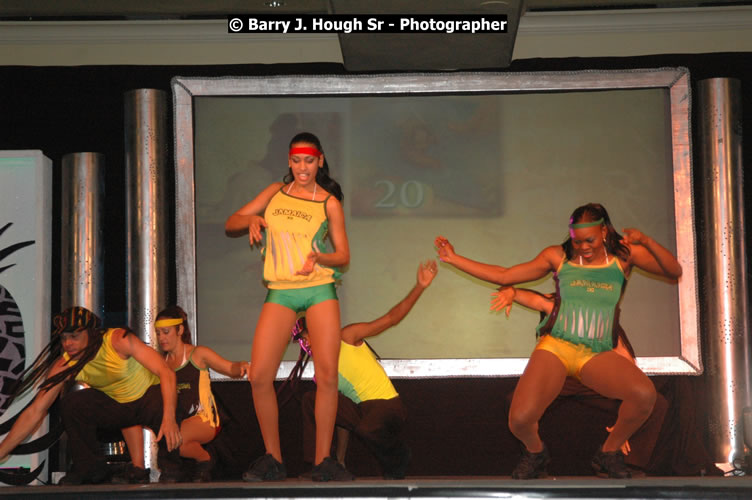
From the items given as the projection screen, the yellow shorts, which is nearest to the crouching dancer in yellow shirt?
the projection screen

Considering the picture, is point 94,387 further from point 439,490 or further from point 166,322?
point 439,490

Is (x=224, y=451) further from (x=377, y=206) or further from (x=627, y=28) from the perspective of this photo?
(x=627, y=28)

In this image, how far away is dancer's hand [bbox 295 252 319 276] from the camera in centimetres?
419

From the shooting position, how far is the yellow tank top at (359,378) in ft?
15.0

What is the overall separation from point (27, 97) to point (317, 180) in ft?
7.35

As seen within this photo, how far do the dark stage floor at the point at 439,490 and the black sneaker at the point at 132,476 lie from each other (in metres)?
0.70

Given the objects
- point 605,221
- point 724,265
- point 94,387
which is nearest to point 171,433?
point 94,387

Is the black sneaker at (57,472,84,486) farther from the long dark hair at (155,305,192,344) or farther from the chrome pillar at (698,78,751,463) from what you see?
the chrome pillar at (698,78,751,463)

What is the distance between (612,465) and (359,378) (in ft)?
4.25

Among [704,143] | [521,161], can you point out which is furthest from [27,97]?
[704,143]

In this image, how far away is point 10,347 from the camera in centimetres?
526

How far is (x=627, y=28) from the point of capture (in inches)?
226

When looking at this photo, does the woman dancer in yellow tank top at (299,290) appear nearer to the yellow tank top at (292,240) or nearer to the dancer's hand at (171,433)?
the yellow tank top at (292,240)

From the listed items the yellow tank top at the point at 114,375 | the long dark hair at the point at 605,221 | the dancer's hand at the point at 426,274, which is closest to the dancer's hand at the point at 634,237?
the long dark hair at the point at 605,221
